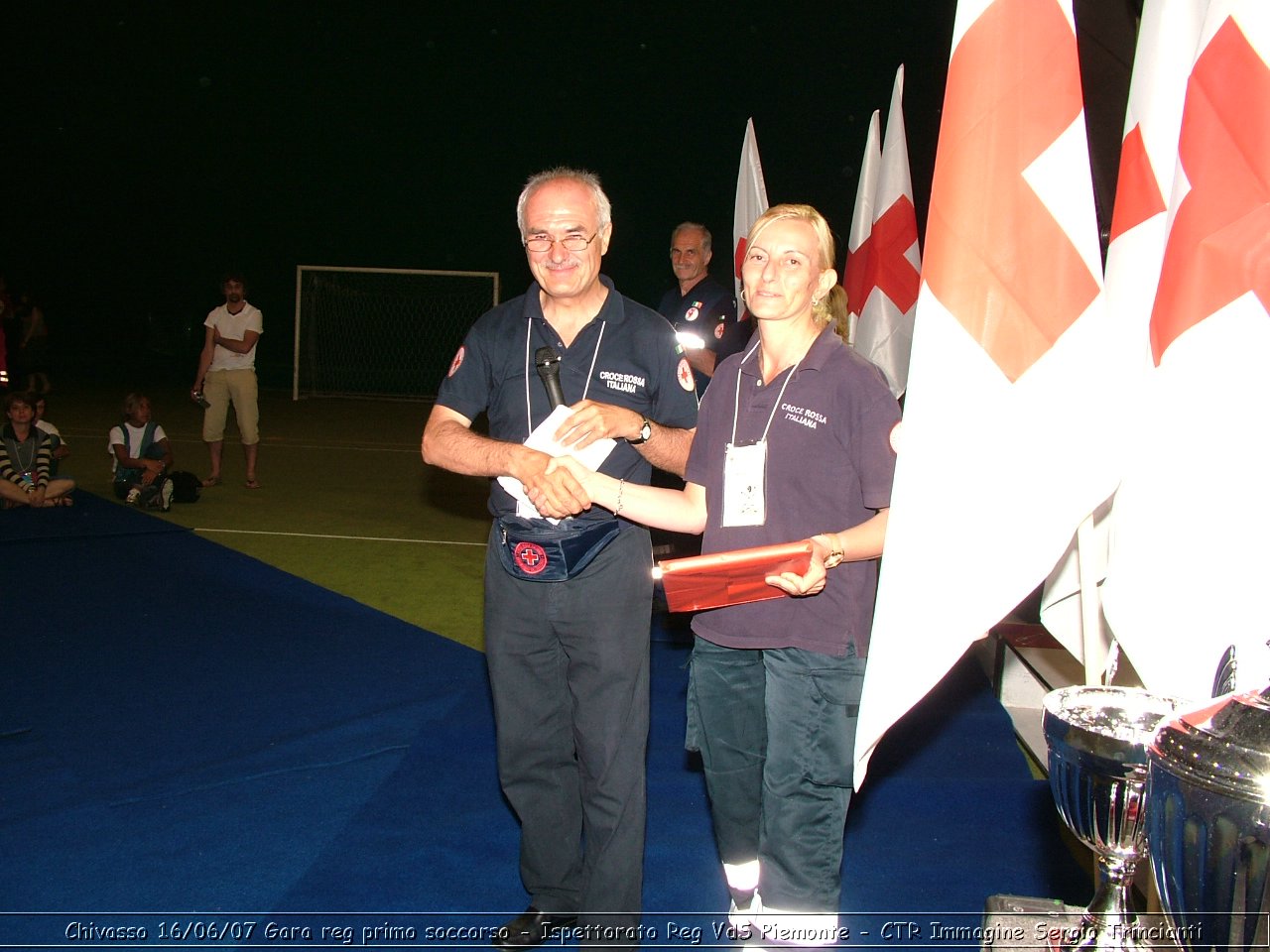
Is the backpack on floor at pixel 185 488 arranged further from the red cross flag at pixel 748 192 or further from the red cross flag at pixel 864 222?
the red cross flag at pixel 864 222

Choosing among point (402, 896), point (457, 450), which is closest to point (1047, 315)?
point (457, 450)

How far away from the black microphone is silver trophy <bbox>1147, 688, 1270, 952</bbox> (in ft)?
4.64

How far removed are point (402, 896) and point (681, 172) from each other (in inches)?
497

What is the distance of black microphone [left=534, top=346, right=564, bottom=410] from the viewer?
227 centimetres

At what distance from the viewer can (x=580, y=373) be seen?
7.80 ft

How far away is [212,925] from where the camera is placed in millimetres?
2521

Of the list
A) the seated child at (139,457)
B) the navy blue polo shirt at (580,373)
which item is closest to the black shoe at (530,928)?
the navy blue polo shirt at (580,373)

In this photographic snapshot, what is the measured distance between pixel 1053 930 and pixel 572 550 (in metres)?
1.18

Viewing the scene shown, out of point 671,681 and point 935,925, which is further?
point 671,681

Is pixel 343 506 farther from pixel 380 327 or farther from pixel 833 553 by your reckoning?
pixel 380 327

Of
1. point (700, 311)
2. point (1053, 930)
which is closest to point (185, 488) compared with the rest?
point (700, 311)

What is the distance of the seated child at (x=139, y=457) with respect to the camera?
7492 millimetres

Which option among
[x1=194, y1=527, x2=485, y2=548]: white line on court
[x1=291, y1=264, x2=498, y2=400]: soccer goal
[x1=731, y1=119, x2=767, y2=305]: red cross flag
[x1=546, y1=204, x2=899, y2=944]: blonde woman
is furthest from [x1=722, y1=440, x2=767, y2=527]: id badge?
[x1=291, y1=264, x2=498, y2=400]: soccer goal

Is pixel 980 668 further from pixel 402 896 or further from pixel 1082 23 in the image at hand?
pixel 1082 23
